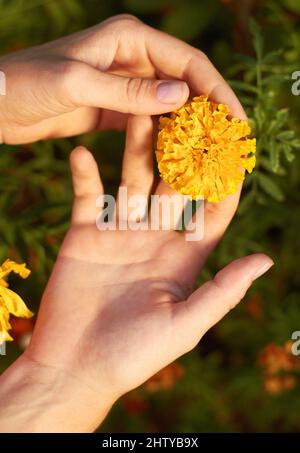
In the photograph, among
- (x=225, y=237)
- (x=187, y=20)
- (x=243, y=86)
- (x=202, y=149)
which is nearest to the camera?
(x=202, y=149)

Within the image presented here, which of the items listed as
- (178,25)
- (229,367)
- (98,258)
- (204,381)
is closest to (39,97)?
(98,258)

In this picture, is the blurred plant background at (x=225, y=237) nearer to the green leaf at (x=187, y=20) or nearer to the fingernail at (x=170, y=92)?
the green leaf at (x=187, y=20)

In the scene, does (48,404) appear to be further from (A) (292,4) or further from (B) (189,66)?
(A) (292,4)

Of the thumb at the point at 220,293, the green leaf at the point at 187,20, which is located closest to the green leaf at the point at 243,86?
the thumb at the point at 220,293

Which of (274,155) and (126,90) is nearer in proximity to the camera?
(126,90)

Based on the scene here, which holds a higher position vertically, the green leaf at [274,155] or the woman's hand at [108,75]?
the woman's hand at [108,75]

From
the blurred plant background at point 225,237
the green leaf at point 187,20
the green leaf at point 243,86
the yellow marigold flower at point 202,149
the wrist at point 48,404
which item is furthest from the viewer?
the green leaf at point 187,20

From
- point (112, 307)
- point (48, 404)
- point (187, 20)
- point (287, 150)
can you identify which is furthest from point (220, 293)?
point (187, 20)

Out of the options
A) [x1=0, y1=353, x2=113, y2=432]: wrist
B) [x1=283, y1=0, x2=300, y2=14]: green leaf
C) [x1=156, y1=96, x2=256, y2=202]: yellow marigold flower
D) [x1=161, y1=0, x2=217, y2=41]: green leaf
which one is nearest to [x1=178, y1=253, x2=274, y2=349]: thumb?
[x1=156, y1=96, x2=256, y2=202]: yellow marigold flower
